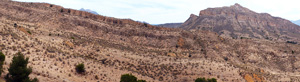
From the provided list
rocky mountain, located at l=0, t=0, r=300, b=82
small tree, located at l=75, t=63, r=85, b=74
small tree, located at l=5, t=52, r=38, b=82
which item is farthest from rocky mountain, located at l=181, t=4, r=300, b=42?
small tree, located at l=5, t=52, r=38, b=82

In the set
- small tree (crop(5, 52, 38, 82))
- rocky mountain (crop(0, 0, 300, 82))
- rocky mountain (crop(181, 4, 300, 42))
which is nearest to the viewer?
small tree (crop(5, 52, 38, 82))

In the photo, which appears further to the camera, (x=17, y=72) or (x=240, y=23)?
(x=240, y=23)

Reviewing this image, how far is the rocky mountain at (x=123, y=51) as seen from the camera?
2509 cm

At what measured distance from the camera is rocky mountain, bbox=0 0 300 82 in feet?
82.3

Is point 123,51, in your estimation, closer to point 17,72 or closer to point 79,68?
point 79,68

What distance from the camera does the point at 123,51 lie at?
39938 mm

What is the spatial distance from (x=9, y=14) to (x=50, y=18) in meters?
9.10

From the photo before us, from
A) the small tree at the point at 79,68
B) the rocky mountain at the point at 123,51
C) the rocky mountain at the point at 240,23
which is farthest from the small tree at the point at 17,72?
the rocky mountain at the point at 240,23

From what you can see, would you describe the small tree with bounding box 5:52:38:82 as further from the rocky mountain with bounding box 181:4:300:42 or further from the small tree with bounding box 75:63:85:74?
the rocky mountain with bounding box 181:4:300:42

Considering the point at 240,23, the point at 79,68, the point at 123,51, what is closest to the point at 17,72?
the point at 79,68

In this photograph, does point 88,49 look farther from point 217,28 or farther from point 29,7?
point 217,28

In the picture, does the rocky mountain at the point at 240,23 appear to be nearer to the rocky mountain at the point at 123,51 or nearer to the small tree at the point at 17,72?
the rocky mountain at the point at 123,51

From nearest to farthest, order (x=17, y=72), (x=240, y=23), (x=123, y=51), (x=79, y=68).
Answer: (x=17, y=72) → (x=79, y=68) → (x=123, y=51) → (x=240, y=23)

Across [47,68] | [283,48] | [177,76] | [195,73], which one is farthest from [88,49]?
[283,48]
